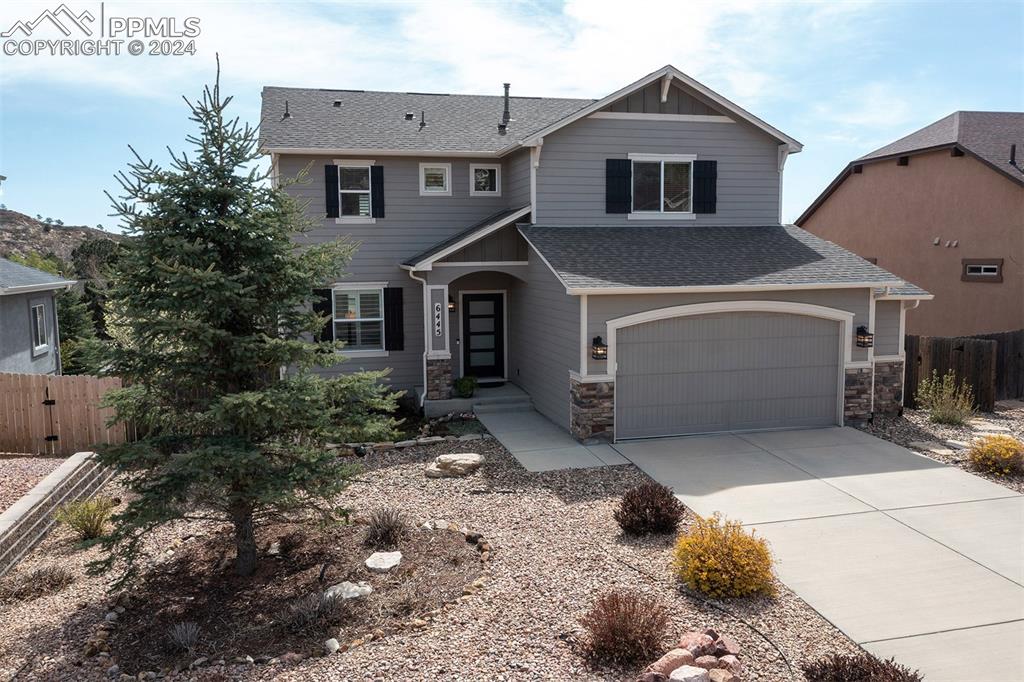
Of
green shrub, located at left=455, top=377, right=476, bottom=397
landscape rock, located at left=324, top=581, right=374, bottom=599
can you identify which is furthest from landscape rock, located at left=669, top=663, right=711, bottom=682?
green shrub, located at left=455, top=377, right=476, bottom=397

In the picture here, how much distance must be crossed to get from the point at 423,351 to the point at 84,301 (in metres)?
16.5

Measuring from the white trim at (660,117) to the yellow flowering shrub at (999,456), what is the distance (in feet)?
25.7

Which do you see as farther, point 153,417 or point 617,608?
point 153,417

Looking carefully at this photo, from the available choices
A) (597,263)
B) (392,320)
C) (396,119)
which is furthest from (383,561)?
(396,119)

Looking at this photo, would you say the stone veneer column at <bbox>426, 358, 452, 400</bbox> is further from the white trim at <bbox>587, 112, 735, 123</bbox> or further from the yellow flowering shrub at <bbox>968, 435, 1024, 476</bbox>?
the yellow flowering shrub at <bbox>968, 435, 1024, 476</bbox>

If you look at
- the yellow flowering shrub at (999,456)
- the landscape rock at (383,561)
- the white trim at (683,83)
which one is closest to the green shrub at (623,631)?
the landscape rock at (383,561)

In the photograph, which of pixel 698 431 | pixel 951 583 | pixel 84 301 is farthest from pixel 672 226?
pixel 84 301

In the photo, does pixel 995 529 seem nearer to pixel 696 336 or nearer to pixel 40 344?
pixel 696 336

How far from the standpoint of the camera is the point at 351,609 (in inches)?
269

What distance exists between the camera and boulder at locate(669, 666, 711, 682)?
5215 millimetres

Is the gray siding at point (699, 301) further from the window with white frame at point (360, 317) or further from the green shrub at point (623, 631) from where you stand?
the green shrub at point (623, 631)

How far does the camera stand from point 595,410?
496 inches

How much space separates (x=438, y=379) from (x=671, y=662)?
10083mm

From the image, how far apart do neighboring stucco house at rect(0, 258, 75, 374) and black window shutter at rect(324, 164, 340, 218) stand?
24.7 ft
